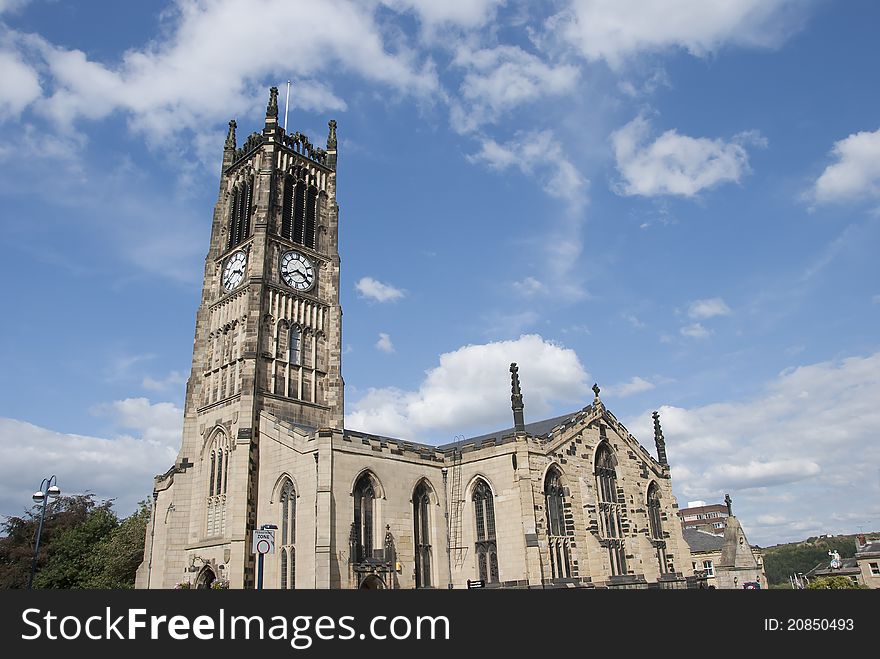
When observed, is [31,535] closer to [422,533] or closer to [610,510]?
[422,533]

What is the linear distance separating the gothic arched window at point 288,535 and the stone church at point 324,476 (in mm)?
104

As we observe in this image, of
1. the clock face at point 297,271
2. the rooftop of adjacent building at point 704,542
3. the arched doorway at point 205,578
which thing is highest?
the clock face at point 297,271

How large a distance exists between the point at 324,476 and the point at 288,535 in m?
4.64

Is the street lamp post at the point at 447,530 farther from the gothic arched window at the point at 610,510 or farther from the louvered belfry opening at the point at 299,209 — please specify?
the louvered belfry opening at the point at 299,209

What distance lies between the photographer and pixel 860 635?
53.6 ft

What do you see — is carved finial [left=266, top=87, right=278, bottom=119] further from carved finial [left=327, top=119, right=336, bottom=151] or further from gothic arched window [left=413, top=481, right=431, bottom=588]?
gothic arched window [left=413, top=481, right=431, bottom=588]

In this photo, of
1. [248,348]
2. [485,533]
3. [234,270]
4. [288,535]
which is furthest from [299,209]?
[485,533]

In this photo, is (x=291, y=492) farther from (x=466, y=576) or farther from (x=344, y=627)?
(x=344, y=627)

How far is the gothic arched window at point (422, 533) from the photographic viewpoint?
4003 centimetres

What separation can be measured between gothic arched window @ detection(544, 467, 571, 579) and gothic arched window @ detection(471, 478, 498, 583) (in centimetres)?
321

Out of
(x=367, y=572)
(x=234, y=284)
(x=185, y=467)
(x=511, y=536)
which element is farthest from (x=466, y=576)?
(x=234, y=284)

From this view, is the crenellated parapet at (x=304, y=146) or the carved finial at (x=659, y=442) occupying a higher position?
the crenellated parapet at (x=304, y=146)

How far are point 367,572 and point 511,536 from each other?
8393 millimetres

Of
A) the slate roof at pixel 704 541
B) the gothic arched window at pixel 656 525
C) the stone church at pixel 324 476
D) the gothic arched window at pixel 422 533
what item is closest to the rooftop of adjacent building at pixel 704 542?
the slate roof at pixel 704 541
